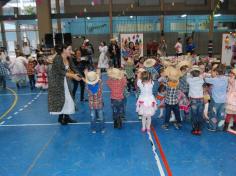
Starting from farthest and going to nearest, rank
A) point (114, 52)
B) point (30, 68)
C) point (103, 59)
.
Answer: point (103, 59)
point (114, 52)
point (30, 68)

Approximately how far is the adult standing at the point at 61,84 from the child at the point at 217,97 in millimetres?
2579

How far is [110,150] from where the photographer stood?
4.06 metres

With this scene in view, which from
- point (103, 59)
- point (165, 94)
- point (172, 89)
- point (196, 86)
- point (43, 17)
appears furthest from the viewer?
point (43, 17)

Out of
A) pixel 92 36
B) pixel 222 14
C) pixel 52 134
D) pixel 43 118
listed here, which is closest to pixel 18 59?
pixel 43 118

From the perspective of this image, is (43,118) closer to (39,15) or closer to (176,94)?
(176,94)

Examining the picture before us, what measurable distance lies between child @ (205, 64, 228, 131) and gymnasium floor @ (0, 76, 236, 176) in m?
0.24

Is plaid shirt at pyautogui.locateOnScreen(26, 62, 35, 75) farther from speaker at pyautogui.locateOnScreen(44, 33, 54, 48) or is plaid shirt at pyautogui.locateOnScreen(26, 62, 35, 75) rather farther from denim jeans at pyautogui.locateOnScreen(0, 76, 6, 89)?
speaker at pyautogui.locateOnScreen(44, 33, 54, 48)

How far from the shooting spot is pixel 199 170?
134 inches

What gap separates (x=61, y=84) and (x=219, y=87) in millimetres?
3003

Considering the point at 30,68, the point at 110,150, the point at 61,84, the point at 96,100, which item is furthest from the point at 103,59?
the point at 110,150

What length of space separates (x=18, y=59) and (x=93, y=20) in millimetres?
9187

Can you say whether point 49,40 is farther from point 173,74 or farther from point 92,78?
point 173,74

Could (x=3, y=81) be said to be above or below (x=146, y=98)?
below

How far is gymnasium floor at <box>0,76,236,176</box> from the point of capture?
137 inches
